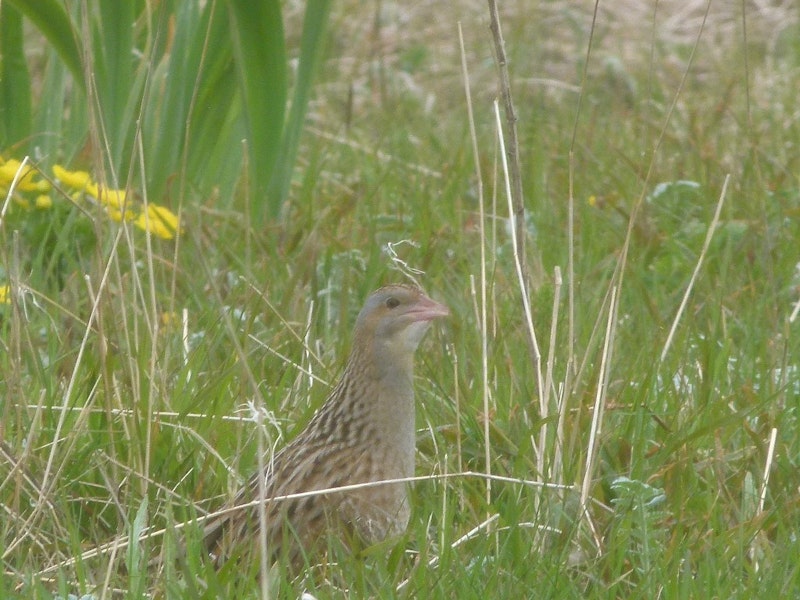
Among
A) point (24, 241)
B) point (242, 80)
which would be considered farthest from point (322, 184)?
point (24, 241)

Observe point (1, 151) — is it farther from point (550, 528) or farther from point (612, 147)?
point (550, 528)

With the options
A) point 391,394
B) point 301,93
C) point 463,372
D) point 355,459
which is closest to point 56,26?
point 301,93

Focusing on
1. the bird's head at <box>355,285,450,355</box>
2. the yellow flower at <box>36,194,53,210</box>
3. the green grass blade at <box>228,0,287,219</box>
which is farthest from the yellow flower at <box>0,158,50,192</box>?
the bird's head at <box>355,285,450,355</box>

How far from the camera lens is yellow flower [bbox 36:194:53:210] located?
506 cm

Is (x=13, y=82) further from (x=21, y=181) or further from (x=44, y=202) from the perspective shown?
(x=21, y=181)

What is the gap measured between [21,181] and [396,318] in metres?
1.66

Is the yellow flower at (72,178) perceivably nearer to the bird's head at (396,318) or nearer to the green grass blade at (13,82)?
the green grass blade at (13,82)

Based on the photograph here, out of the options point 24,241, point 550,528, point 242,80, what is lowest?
point 550,528

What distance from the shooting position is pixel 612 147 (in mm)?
6469

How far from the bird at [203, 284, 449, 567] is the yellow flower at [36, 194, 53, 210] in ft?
5.83

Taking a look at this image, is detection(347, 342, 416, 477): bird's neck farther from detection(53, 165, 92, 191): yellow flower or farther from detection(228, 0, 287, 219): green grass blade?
detection(228, 0, 287, 219): green grass blade

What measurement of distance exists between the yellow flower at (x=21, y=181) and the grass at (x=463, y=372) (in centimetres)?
10

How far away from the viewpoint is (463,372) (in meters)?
4.15

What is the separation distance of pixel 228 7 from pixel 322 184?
1.31 m
